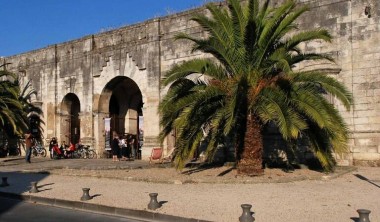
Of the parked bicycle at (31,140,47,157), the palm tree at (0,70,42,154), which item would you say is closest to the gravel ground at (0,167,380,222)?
the palm tree at (0,70,42,154)

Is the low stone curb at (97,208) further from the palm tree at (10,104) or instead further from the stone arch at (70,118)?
the stone arch at (70,118)

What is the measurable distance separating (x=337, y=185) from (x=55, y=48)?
20.6 m

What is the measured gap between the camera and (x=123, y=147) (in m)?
23.9

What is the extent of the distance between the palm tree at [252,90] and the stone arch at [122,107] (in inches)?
452

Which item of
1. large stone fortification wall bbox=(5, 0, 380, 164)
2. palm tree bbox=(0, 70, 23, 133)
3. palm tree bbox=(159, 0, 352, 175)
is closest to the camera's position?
palm tree bbox=(159, 0, 352, 175)

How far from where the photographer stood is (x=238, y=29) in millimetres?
14117

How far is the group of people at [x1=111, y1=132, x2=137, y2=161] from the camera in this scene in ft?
75.8

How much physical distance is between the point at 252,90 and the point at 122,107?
14.3 metres

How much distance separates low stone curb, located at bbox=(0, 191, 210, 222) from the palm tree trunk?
5314 mm

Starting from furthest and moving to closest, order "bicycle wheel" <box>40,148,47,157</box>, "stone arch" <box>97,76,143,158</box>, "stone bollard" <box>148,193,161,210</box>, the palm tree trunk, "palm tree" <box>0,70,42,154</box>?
"bicycle wheel" <box>40,148,47,157</box> < "palm tree" <box>0,70,42,154</box> < "stone arch" <box>97,76,143,158</box> < the palm tree trunk < "stone bollard" <box>148,193,161,210</box>

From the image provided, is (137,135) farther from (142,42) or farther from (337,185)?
(337,185)

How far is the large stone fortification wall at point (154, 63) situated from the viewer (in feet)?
54.9

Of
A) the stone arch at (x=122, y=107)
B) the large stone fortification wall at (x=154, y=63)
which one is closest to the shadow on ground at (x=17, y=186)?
the large stone fortification wall at (x=154, y=63)

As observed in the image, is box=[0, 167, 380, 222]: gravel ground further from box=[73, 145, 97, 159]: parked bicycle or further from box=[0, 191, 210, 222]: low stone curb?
box=[73, 145, 97, 159]: parked bicycle
